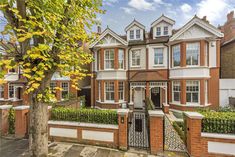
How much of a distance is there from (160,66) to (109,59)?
5781 mm

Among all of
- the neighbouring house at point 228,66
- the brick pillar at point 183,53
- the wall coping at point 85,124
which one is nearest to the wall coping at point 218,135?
the wall coping at point 85,124

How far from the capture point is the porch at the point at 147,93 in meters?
13.6

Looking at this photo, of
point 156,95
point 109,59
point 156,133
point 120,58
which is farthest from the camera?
point 156,95

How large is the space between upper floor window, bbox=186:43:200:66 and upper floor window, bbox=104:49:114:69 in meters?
7.65

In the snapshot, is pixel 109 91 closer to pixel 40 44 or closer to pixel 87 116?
pixel 87 116

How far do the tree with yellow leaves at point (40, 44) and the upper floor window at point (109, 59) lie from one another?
30.4ft

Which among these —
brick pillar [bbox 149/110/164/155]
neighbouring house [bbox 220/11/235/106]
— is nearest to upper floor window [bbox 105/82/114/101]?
brick pillar [bbox 149/110/164/155]

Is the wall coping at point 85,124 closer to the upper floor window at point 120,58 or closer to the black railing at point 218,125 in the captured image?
the black railing at point 218,125

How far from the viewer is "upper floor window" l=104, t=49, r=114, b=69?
1413cm

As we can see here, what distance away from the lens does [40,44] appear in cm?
301

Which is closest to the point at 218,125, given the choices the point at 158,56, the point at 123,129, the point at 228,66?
the point at 123,129

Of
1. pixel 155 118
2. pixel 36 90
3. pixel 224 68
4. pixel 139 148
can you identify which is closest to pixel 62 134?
pixel 36 90

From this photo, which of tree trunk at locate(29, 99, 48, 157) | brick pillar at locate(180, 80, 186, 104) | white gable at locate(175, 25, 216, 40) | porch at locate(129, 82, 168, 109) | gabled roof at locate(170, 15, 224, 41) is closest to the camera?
tree trunk at locate(29, 99, 48, 157)

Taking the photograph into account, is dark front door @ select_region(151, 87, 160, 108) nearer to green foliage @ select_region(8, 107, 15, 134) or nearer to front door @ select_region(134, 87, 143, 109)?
front door @ select_region(134, 87, 143, 109)
